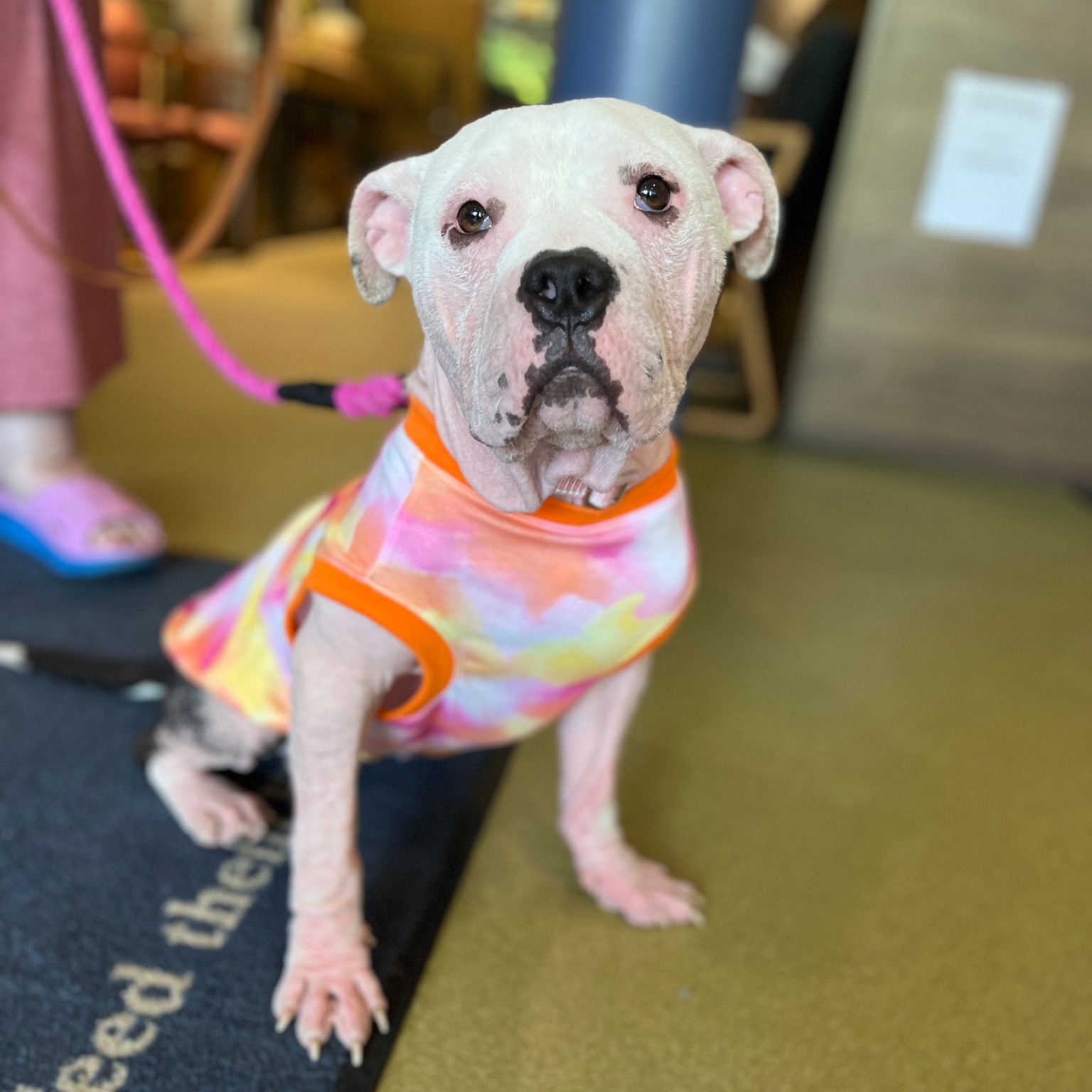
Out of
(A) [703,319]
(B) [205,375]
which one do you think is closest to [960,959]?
(A) [703,319]

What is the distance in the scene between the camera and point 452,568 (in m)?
0.62

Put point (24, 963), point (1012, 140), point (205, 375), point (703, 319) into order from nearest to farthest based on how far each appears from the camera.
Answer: point (703, 319) < point (24, 963) < point (1012, 140) < point (205, 375)

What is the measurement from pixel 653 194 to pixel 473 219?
10cm

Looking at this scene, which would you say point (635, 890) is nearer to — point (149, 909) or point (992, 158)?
point (149, 909)

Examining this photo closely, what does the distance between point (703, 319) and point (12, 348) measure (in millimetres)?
984

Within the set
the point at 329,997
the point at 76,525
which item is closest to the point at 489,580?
the point at 329,997

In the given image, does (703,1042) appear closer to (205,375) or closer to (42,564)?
(42,564)

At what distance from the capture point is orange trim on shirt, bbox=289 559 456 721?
0.62 meters

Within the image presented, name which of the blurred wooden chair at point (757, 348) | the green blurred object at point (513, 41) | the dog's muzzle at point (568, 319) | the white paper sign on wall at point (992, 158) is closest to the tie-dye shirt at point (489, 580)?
the dog's muzzle at point (568, 319)

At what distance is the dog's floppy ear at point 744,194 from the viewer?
1.98ft

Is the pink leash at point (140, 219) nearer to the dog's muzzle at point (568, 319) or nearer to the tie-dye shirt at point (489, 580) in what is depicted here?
the tie-dye shirt at point (489, 580)

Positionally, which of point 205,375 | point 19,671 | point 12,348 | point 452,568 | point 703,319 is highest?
point 703,319

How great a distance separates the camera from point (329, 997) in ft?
2.21

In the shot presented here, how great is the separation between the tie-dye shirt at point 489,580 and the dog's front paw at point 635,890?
6.1 inches
